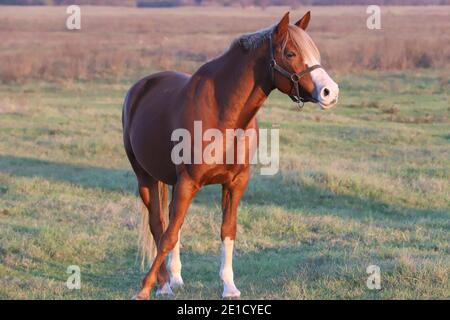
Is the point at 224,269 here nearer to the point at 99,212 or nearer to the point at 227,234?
the point at 227,234

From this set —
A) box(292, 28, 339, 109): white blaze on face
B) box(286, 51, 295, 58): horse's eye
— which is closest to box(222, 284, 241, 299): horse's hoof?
box(292, 28, 339, 109): white blaze on face

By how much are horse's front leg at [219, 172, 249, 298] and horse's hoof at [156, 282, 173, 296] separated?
0.51 meters

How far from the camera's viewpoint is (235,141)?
18.6 ft

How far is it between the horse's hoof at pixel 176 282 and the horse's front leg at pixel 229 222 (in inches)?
24.9

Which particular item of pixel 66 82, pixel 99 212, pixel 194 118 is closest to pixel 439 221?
pixel 99 212

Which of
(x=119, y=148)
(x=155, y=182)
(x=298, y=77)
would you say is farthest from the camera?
(x=119, y=148)

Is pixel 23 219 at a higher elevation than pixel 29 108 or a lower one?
lower

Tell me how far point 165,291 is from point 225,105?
5.14ft

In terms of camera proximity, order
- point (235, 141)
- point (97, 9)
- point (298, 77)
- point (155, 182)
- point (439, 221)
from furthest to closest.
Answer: point (97, 9)
point (439, 221)
point (155, 182)
point (235, 141)
point (298, 77)

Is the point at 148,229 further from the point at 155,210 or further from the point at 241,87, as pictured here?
the point at 241,87

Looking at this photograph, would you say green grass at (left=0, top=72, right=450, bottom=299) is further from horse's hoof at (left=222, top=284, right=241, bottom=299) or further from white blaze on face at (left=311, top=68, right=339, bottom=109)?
white blaze on face at (left=311, top=68, right=339, bottom=109)

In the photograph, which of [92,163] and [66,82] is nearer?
[92,163]

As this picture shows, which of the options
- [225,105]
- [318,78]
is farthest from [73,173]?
[318,78]

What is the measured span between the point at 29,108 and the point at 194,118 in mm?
12993
